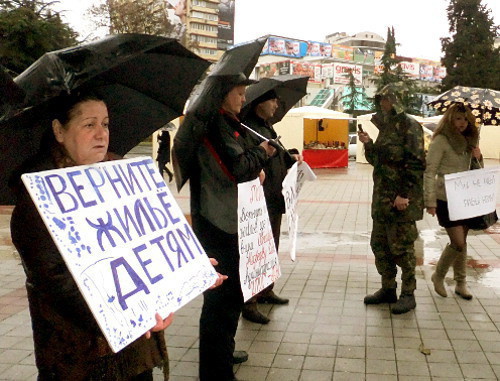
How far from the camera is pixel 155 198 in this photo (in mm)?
2102

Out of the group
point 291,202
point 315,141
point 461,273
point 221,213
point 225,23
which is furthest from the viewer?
point 225,23

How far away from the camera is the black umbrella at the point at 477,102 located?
4779 mm

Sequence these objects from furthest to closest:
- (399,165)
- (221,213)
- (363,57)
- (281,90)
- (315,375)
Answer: (363,57), (281,90), (399,165), (315,375), (221,213)

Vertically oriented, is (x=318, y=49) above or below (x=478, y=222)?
above

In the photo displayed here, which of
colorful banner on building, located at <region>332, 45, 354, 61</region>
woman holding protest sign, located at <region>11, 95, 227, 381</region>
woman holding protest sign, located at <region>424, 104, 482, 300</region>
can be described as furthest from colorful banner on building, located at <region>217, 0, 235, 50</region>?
woman holding protest sign, located at <region>11, 95, 227, 381</region>

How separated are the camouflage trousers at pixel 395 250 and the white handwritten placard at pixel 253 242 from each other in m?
1.65

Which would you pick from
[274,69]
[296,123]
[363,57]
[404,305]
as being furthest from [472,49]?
[363,57]

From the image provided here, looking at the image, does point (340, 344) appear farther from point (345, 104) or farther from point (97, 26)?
point (345, 104)

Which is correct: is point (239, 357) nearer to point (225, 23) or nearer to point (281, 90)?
point (281, 90)

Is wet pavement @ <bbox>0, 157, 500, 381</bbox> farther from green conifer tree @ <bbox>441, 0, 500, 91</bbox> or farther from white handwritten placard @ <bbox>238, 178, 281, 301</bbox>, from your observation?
green conifer tree @ <bbox>441, 0, 500, 91</bbox>

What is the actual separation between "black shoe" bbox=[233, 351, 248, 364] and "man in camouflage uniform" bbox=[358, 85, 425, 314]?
161 cm

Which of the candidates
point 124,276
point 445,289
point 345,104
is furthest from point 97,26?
point 345,104

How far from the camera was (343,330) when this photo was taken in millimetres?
4281

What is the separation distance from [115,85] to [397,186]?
2987 mm
